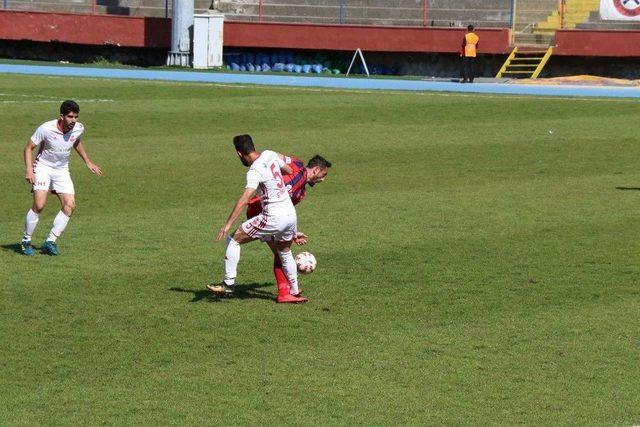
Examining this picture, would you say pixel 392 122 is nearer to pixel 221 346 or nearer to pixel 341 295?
pixel 341 295

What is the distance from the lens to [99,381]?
32.2 feet

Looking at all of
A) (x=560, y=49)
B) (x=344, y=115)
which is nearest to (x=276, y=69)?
(x=560, y=49)

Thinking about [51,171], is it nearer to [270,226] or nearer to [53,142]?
[53,142]

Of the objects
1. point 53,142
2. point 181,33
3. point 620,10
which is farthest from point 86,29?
point 53,142

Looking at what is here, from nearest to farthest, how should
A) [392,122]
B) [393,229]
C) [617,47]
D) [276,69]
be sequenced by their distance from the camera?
[393,229], [392,122], [617,47], [276,69]

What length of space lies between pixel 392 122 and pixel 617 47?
17046 millimetres

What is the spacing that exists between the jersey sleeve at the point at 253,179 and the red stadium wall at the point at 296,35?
1342 inches

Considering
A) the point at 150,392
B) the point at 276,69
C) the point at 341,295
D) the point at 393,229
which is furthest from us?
the point at 276,69

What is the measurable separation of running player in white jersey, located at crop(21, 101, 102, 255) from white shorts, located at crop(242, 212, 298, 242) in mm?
3159

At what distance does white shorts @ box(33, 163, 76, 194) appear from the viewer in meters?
14.7

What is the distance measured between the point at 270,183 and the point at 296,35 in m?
35.7

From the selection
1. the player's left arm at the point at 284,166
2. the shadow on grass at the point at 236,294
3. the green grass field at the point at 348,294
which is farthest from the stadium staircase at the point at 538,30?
the player's left arm at the point at 284,166

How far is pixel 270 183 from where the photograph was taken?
1202 centimetres

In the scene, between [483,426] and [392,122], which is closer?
[483,426]
